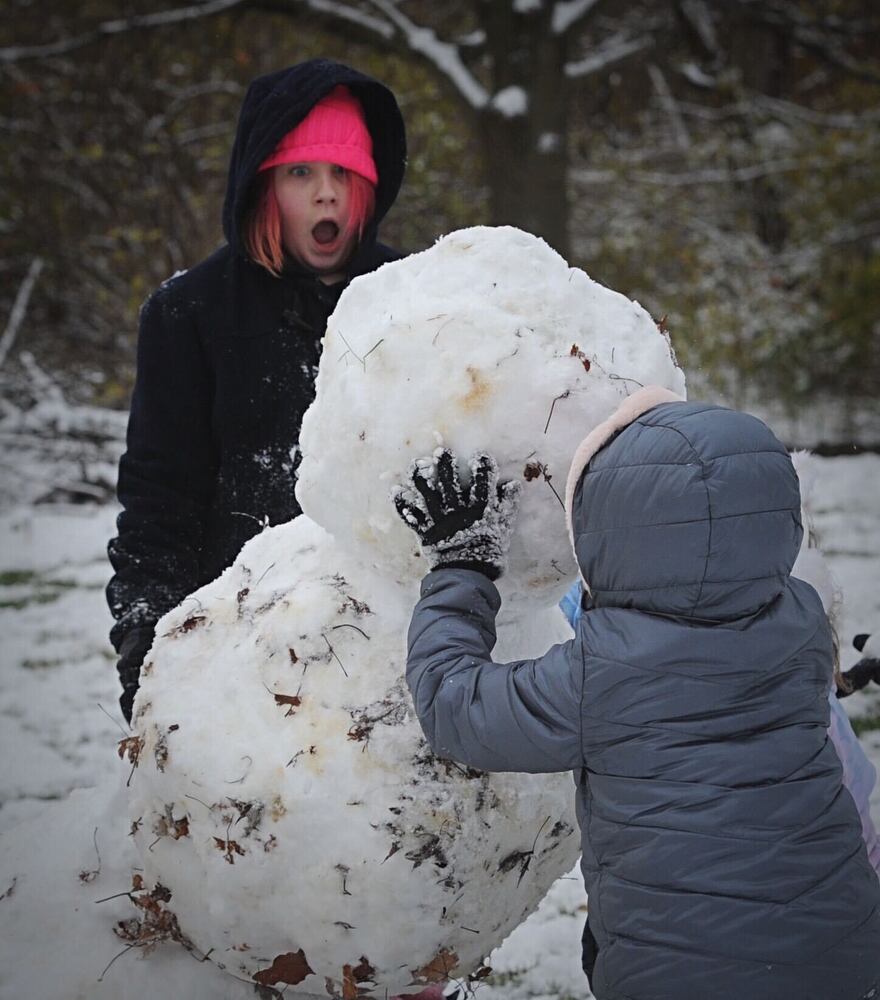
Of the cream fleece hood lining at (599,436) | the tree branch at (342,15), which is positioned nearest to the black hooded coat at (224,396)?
the cream fleece hood lining at (599,436)

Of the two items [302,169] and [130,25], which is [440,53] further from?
[302,169]

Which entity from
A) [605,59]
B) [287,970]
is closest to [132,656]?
[287,970]

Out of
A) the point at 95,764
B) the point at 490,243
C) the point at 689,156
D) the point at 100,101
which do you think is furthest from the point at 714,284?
the point at 490,243

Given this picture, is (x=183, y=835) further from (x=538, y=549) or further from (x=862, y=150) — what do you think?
(x=862, y=150)

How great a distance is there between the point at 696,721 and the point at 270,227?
1487 millimetres

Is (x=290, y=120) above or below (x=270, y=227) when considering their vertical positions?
above

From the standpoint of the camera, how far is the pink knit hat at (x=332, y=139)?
2193mm

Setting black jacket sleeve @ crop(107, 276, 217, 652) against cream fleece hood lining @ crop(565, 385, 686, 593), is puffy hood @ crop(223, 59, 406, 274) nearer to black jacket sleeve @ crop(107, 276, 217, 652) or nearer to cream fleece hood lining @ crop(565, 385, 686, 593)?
black jacket sleeve @ crop(107, 276, 217, 652)

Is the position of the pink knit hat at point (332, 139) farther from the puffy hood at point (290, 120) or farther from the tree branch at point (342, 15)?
the tree branch at point (342, 15)

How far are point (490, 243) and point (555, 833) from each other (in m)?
1.03

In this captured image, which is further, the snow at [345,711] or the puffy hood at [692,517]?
the snow at [345,711]

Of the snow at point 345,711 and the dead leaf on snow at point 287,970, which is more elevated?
the snow at point 345,711

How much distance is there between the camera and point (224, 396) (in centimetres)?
219

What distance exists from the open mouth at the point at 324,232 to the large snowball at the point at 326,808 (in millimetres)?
834
